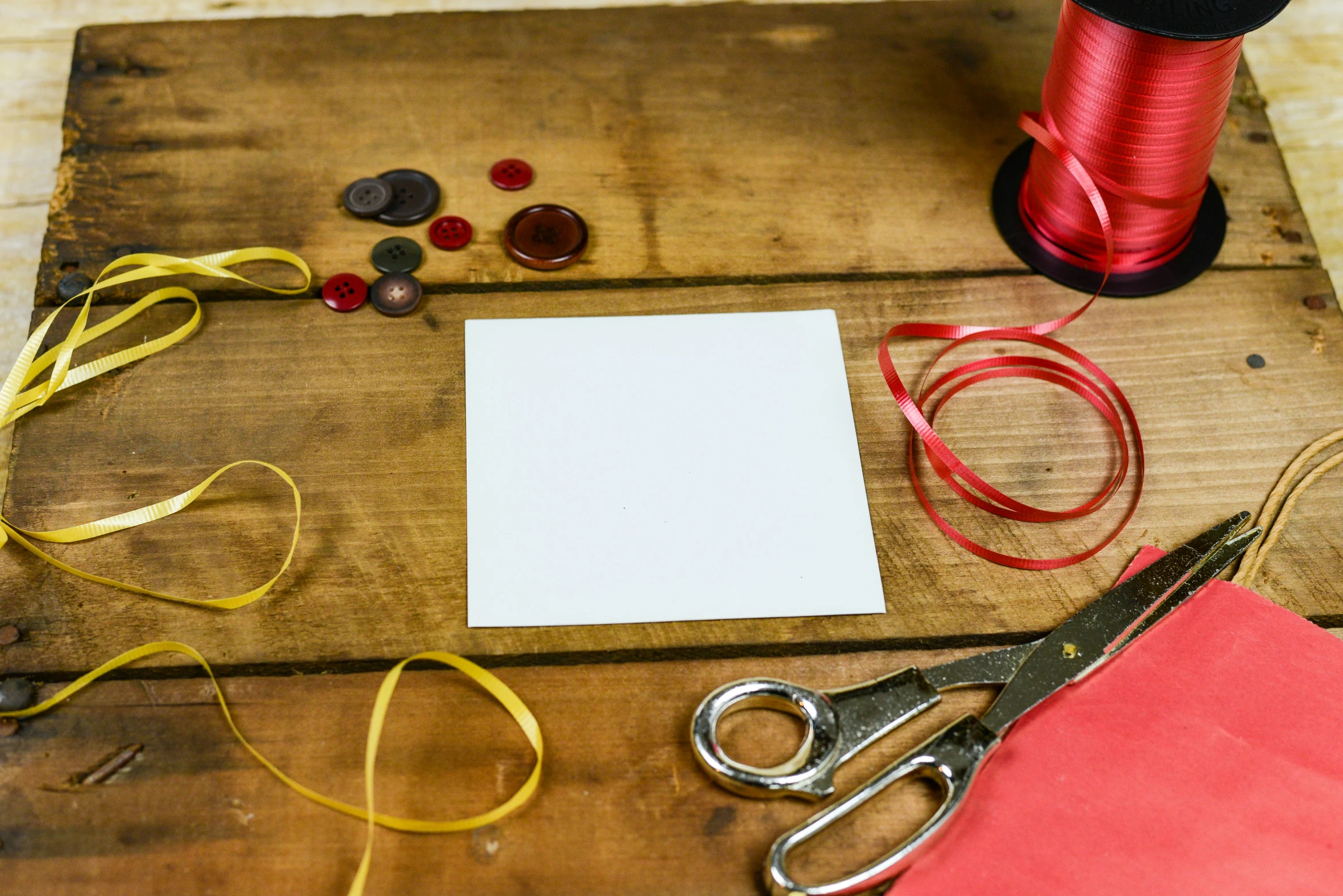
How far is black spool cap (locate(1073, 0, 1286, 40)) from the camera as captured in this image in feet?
2.69

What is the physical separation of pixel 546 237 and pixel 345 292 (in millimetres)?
197

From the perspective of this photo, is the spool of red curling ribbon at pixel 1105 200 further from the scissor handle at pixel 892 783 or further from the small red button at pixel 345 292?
the small red button at pixel 345 292

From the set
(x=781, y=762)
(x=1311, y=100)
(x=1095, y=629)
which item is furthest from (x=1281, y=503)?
(x=1311, y=100)

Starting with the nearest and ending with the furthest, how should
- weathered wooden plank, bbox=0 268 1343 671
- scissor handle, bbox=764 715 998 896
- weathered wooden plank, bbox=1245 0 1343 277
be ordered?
scissor handle, bbox=764 715 998 896
weathered wooden plank, bbox=0 268 1343 671
weathered wooden plank, bbox=1245 0 1343 277

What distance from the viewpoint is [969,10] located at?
3.99ft

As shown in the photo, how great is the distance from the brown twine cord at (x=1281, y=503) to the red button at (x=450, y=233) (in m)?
0.76

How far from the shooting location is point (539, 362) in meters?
0.97

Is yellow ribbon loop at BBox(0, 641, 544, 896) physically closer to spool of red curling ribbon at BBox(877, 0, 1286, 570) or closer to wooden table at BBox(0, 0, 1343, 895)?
wooden table at BBox(0, 0, 1343, 895)

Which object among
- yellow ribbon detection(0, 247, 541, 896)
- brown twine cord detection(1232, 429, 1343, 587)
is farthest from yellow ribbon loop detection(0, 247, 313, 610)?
brown twine cord detection(1232, 429, 1343, 587)

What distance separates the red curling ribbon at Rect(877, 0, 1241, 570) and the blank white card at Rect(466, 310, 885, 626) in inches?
3.4

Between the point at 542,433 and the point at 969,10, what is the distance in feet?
2.40

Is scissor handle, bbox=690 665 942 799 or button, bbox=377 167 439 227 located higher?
button, bbox=377 167 439 227

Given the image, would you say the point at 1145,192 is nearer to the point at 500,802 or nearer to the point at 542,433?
the point at 542,433

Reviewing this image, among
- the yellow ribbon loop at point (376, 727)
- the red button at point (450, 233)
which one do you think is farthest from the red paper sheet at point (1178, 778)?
the red button at point (450, 233)
